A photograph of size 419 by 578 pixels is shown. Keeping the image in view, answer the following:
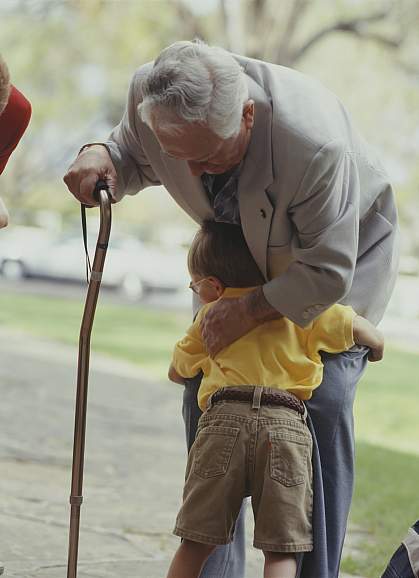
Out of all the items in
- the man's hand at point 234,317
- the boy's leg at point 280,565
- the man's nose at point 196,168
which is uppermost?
the man's nose at point 196,168

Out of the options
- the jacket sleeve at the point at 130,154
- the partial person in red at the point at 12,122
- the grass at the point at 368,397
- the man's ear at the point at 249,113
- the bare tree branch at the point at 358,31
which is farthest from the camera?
the bare tree branch at the point at 358,31

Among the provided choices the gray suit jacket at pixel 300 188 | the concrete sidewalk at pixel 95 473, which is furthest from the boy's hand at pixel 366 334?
the concrete sidewalk at pixel 95 473

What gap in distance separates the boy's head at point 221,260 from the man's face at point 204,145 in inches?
6.8

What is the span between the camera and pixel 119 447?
5.27m

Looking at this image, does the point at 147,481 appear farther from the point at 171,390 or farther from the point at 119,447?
the point at 171,390

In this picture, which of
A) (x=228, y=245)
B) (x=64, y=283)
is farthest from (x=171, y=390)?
(x=64, y=283)

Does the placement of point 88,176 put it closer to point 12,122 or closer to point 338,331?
point 12,122

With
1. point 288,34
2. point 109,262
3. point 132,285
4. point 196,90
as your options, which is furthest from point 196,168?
point 109,262

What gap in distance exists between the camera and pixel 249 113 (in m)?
2.27

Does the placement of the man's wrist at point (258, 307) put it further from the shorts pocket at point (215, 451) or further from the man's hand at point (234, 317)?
the shorts pocket at point (215, 451)

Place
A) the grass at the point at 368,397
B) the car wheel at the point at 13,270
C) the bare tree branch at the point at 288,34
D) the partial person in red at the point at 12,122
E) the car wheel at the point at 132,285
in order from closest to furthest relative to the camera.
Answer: the partial person in red at the point at 12,122, the grass at the point at 368,397, the bare tree branch at the point at 288,34, the car wheel at the point at 132,285, the car wheel at the point at 13,270

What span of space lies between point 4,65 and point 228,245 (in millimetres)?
628

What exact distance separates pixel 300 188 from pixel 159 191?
2453 cm

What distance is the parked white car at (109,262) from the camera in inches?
656
